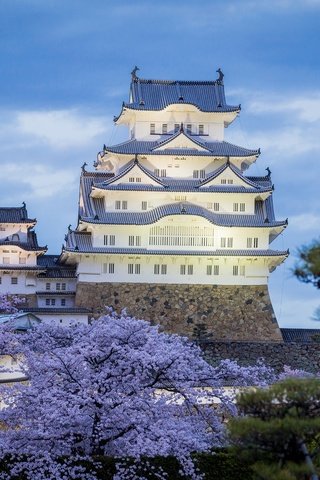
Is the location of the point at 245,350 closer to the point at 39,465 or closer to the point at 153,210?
the point at 153,210

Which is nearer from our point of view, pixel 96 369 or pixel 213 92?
pixel 96 369

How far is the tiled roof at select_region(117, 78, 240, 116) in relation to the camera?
65562mm

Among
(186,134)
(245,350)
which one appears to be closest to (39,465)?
(245,350)

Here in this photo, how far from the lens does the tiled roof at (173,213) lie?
60844 millimetres

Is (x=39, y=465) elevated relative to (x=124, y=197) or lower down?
lower down

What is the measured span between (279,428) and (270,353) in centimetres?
3471

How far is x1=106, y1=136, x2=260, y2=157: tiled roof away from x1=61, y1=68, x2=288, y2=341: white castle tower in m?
0.06

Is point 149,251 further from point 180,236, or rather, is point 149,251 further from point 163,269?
point 180,236

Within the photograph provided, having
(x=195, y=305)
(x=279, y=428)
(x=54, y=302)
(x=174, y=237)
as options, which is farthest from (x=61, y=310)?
(x=279, y=428)

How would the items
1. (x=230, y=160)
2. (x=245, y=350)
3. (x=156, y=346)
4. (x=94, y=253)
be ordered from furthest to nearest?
(x=230, y=160), (x=94, y=253), (x=245, y=350), (x=156, y=346)

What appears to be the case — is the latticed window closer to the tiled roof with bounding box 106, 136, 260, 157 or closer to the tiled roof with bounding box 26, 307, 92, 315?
the tiled roof with bounding box 106, 136, 260, 157

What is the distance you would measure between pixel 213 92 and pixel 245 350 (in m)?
17.2

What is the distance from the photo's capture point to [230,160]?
212 feet

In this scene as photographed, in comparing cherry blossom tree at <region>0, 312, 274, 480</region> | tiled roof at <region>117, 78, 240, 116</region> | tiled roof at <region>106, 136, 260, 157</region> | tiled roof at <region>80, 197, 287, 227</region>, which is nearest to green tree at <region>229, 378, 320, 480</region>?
cherry blossom tree at <region>0, 312, 274, 480</region>
